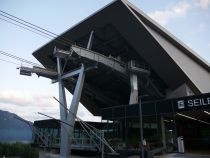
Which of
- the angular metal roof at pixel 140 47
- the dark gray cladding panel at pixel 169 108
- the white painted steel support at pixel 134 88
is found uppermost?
the angular metal roof at pixel 140 47

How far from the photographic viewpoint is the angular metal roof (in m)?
33.2

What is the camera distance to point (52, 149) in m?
42.1

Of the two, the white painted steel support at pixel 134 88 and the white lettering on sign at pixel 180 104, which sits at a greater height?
the white painted steel support at pixel 134 88

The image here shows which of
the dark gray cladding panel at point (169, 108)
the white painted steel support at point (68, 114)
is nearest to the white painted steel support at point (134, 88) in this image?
the dark gray cladding panel at point (169, 108)

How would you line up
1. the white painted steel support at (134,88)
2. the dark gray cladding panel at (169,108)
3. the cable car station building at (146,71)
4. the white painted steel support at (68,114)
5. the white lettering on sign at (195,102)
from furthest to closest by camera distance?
the white painted steel support at (134,88) → the white painted steel support at (68,114) → the cable car station building at (146,71) → the dark gray cladding panel at (169,108) → the white lettering on sign at (195,102)

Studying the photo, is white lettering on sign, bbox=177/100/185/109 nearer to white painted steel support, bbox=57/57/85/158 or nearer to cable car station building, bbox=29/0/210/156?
cable car station building, bbox=29/0/210/156

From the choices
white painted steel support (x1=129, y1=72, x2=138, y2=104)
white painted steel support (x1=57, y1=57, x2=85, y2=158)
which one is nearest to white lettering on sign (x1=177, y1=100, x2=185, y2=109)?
white painted steel support (x1=129, y1=72, x2=138, y2=104)

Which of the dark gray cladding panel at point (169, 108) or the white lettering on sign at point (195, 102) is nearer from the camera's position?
the white lettering on sign at point (195, 102)

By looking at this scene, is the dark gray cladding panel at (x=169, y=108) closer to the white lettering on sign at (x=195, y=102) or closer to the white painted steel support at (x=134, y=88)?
the white lettering on sign at (x=195, y=102)

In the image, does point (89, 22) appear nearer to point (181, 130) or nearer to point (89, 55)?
point (89, 55)

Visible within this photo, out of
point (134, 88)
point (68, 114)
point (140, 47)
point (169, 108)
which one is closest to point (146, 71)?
point (134, 88)

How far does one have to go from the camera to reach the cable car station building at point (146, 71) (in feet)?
95.0

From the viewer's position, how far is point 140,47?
35438mm

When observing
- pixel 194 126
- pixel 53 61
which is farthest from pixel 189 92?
pixel 53 61
